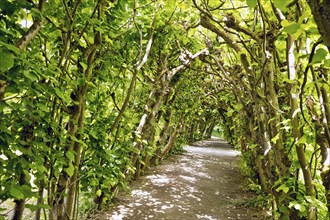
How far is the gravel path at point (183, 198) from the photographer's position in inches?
244

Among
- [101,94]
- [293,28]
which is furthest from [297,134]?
[101,94]

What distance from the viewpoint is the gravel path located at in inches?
244

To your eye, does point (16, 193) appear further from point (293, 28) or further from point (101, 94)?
point (101, 94)

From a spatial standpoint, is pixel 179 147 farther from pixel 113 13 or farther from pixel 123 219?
pixel 113 13

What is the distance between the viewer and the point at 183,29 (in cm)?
659

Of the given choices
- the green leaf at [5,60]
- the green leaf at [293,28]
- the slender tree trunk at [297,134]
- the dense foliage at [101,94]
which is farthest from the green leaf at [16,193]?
the slender tree trunk at [297,134]

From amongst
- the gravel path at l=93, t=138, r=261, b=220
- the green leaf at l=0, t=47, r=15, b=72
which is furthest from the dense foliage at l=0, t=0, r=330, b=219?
the gravel path at l=93, t=138, r=261, b=220

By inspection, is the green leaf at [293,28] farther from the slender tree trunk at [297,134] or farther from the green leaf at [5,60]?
the slender tree trunk at [297,134]

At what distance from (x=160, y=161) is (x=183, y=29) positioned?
7.43 m

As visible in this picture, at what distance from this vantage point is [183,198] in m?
7.47

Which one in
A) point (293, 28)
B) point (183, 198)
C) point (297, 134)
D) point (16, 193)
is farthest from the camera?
point (183, 198)

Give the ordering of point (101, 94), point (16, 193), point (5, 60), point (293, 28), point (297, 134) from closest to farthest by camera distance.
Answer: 1. point (293, 28)
2. point (5, 60)
3. point (16, 193)
4. point (297, 134)
5. point (101, 94)

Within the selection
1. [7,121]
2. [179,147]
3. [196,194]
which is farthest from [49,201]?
[179,147]

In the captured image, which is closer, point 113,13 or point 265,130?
point 113,13
